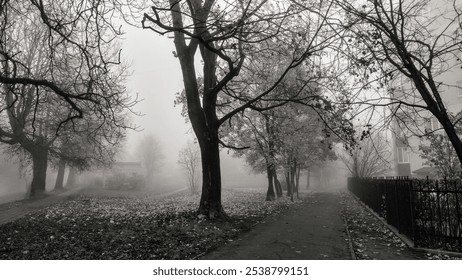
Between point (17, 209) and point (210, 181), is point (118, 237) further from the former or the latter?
point (17, 209)

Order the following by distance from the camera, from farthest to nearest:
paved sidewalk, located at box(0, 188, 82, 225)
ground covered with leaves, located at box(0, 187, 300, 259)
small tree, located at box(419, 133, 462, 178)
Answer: small tree, located at box(419, 133, 462, 178) → paved sidewalk, located at box(0, 188, 82, 225) → ground covered with leaves, located at box(0, 187, 300, 259)

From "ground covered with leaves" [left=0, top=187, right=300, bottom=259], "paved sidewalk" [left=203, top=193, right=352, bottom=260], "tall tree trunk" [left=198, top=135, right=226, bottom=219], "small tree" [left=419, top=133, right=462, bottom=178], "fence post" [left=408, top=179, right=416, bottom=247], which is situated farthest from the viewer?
"small tree" [left=419, top=133, right=462, bottom=178]

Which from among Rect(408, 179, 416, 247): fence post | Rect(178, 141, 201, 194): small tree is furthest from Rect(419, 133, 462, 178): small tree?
Rect(178, 141, 201, 194): small tree

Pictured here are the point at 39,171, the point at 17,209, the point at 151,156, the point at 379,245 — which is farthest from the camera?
the point at 151,156

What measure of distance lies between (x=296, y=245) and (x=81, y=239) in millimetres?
5427

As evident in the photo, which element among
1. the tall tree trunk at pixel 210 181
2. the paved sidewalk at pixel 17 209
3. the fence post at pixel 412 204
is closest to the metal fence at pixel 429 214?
the fence post at pixel 412 204

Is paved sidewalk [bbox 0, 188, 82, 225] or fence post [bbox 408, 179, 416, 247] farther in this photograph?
paved sidewalk [bbox 0, 188, 82, 225]

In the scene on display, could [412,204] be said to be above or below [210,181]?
below

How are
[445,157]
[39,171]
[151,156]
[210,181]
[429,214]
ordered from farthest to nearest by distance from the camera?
1. [151,156]
2. [39,171]
3. [445,157]
4. [210,181]
5. [429,214]

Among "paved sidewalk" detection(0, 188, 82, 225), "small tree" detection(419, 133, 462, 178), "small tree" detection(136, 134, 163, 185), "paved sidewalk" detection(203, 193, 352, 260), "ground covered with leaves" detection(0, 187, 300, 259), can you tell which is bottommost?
"paved sidewalk" detection(0, 188, 82, 225)

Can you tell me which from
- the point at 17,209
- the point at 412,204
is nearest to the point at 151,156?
the point at 17,209

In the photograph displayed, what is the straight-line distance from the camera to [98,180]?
44.8m

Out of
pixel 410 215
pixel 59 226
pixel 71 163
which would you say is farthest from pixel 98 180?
pixel 410 215

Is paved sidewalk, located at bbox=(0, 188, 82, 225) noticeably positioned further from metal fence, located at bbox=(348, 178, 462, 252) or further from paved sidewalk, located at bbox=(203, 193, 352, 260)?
metal fence, located at bbox=(348, 178, 462, 252)
